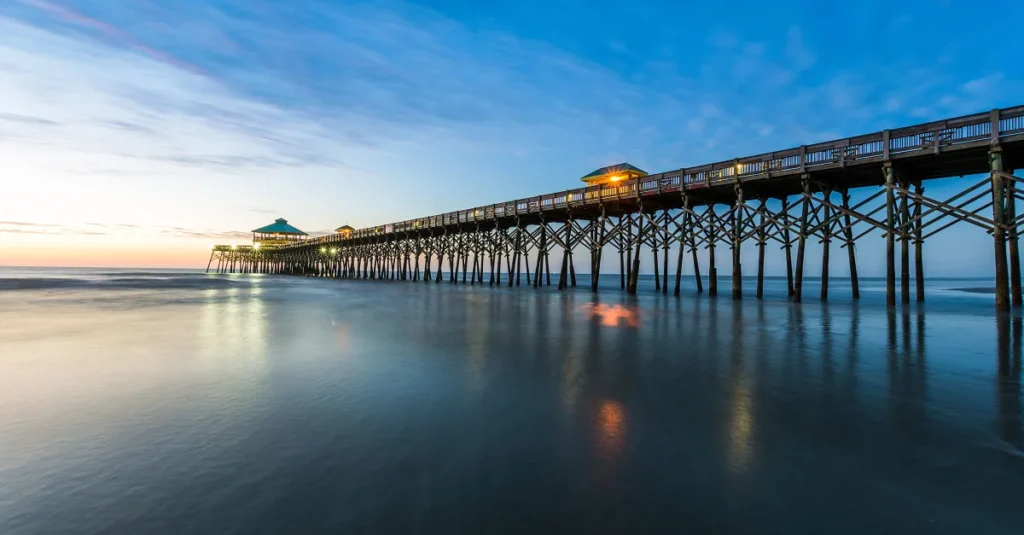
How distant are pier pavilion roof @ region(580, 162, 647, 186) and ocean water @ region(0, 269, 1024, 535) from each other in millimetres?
27713

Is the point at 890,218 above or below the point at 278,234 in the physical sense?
below

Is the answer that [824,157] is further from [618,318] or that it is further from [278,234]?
[278,234]

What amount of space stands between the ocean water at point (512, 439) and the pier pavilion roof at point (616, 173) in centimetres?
2771

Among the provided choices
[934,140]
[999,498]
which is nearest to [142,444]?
[999,498]

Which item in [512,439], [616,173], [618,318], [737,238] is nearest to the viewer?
[512,439]

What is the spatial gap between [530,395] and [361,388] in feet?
7.25

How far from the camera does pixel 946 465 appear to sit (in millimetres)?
3525

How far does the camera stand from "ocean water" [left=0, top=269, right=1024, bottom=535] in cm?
278

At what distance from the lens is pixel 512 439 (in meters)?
4.09

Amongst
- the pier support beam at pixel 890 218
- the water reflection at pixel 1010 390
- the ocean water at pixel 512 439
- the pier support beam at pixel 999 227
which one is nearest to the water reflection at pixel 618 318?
the ocean water at pixel 512 439

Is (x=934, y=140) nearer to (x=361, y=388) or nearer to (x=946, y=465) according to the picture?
(x=946, y=465)

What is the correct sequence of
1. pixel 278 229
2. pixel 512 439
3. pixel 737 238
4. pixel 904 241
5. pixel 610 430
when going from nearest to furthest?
pixel 512 439, pixel 610 430, pixel 904 241, pixel 737 238, pixel 278 229

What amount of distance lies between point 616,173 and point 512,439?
34.3 metres

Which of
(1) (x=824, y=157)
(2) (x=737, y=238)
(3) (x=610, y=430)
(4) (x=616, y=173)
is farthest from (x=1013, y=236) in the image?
(4) (x=616, y=173)
